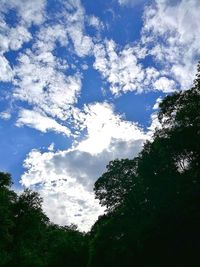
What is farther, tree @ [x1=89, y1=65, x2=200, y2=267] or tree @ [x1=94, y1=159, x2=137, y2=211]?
tree @ [x1=94, y1=159, x2=137, y2=211]

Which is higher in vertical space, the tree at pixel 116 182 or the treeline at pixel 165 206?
the tree at pixel 116 182

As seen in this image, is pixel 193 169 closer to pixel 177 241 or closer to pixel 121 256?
pixel 177 241

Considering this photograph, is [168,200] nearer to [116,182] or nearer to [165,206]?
[165,206]

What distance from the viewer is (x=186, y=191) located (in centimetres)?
4012

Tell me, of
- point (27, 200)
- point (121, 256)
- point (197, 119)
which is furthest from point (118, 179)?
point (197, 119)

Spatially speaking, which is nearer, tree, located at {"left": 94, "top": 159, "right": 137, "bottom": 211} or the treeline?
the treeline

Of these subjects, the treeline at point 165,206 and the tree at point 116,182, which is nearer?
the treeline at point 165,206

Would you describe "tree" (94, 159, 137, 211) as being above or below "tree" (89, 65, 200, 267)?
above

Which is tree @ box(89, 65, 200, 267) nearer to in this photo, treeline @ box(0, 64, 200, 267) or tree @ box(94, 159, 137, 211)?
treeline @ box(0, 64, 200, 267)

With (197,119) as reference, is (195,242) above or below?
below

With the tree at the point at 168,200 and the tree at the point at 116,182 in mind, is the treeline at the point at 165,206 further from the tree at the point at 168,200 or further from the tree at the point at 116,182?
the tree at the point at 116,182

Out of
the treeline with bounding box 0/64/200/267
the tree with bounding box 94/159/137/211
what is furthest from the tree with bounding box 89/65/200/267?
the tree with bounding box 94/159/137/211

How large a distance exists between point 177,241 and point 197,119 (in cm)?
1179

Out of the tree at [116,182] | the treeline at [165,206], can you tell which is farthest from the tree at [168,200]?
the tree at [116,182]
